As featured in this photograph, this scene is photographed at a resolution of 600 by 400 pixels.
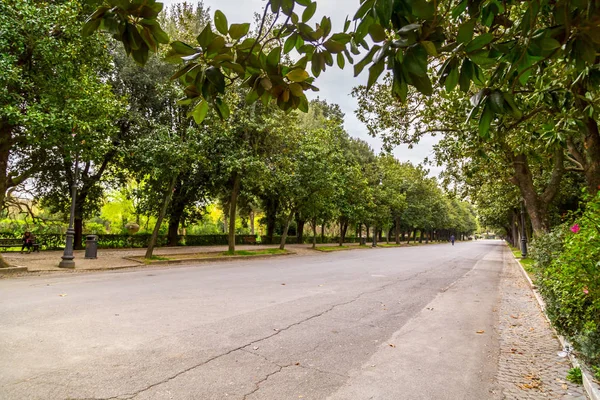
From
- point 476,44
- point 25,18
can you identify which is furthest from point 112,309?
point 25,18

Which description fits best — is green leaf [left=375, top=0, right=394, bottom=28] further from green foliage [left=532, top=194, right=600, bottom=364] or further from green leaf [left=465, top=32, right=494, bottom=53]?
green foliage [left=532, top=194, right=600, bottom=364]

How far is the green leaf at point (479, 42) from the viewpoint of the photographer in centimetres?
156

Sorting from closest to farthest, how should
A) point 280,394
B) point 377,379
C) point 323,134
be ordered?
1. point 280,394
2. point 377,379
3. point 323,134

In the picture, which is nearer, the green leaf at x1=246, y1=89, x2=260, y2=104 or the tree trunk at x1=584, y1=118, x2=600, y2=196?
the green leaf at x1=246, y1=89, x2=260, y2=104

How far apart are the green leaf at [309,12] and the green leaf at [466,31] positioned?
2.30 ft

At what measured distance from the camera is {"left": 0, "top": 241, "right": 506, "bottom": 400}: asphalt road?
368 centimetres

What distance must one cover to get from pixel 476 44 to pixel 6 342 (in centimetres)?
641

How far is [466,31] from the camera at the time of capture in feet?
5.11

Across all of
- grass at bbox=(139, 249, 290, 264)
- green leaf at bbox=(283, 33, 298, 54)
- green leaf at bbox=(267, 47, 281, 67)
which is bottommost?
grass at bbox=(139, 249, 290, 264)

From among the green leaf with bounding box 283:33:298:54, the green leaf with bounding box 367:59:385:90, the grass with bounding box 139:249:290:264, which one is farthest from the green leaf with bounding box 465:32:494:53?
the grass with bounding box 139:249:290:264

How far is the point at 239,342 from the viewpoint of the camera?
16.5 ft

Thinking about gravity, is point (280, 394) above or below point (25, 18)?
below

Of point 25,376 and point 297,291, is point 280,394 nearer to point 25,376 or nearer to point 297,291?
point 25,376

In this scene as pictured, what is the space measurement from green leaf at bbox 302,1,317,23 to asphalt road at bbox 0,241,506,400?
11.3ft
